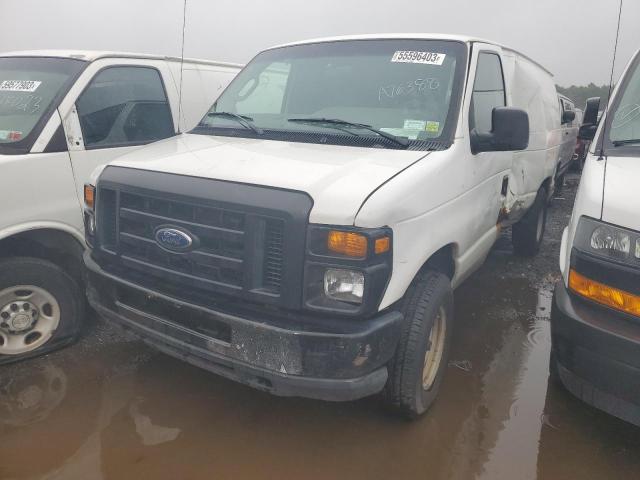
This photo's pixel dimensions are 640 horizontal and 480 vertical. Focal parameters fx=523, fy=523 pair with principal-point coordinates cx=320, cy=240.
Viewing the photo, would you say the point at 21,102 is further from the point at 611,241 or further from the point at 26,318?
the point at 611,241

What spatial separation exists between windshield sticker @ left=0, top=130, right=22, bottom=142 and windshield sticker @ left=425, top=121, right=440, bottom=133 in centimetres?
271

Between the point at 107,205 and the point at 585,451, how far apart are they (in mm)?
3027

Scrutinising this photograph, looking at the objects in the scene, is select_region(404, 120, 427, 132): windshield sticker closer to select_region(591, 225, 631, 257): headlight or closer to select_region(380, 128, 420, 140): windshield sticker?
select_region(380, 128, 420, 140): windshield sticker

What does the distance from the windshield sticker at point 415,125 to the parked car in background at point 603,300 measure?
3.21 ft

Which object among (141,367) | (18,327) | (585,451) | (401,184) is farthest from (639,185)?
(18,327)

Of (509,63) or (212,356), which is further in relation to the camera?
(509,63)

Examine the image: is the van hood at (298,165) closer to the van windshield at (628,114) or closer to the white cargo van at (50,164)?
the white cargo van at (50,164)

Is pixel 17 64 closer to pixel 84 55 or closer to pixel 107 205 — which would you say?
pixel 84 55

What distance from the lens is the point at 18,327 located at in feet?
11.7

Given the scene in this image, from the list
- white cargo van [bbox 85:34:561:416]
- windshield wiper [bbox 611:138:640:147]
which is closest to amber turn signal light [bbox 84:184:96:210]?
white cargo van [bbox 85:34:561:416]

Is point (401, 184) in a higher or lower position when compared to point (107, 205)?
higher

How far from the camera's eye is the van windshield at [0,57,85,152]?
3.60 m

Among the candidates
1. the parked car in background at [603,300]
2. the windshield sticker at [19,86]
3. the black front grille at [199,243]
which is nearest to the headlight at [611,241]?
the parked car in background at [603,300]

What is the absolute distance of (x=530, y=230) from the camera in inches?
241
